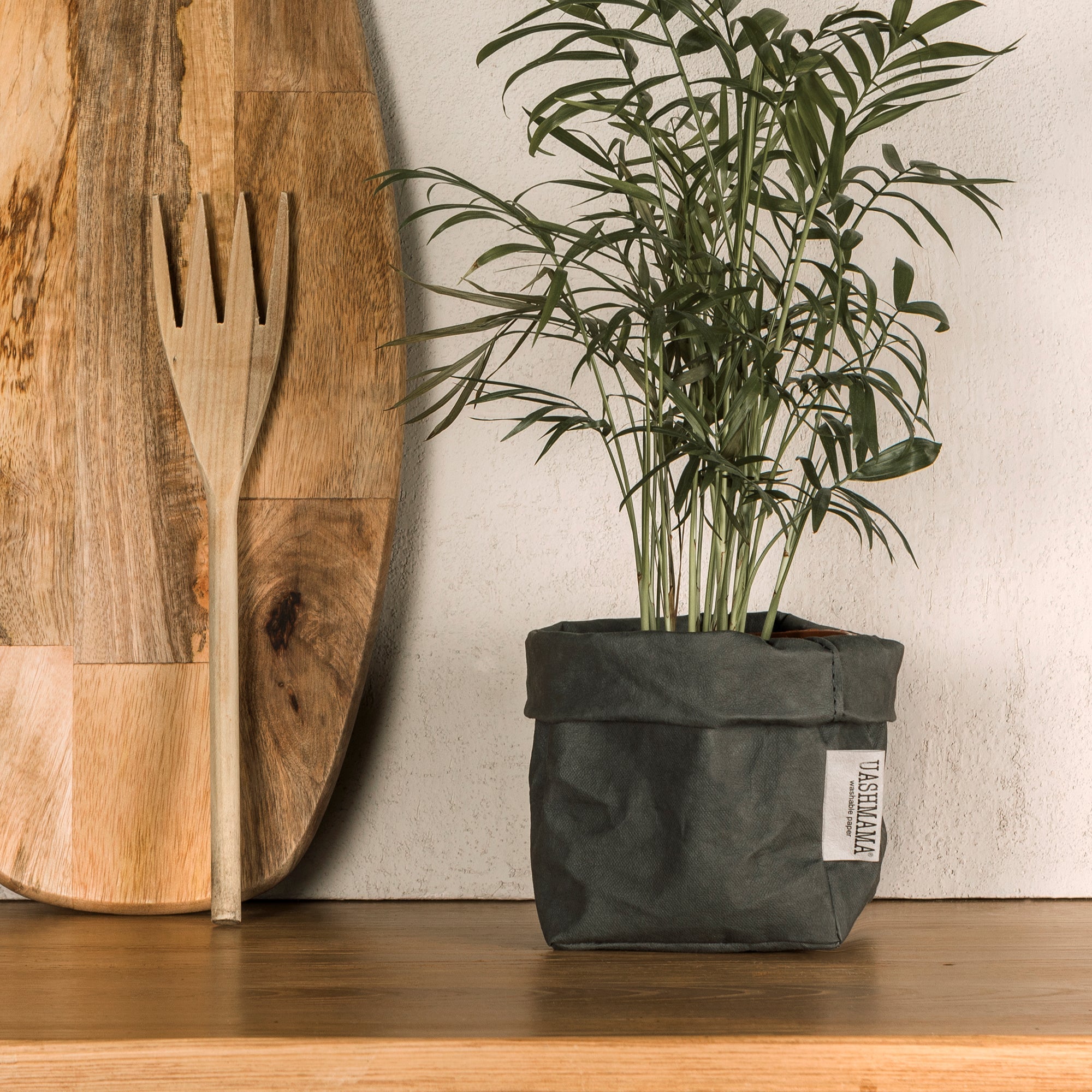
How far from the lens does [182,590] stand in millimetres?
993

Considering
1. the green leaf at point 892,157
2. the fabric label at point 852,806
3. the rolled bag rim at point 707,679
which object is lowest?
the fabric label at point 852,806

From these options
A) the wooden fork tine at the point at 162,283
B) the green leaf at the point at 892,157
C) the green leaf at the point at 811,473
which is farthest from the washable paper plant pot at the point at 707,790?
the wooden fork tine at the point at 162,283

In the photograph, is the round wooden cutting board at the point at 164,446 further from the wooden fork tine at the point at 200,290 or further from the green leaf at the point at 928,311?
the green leaf at the point at 928,311

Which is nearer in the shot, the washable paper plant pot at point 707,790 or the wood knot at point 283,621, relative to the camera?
the washable paper plant pot at point 707,790

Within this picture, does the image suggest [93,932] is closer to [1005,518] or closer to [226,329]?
[226,329]

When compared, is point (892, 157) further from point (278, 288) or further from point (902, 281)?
point (278, 288)

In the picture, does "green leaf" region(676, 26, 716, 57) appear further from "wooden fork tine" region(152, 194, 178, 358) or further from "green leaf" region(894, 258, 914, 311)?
"wooden fork tine" region(152, 194, 178, 358)

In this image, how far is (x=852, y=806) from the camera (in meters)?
0.79

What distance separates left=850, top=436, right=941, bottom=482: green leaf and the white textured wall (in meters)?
0.28

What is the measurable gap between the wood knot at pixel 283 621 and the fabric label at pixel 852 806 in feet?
1.72

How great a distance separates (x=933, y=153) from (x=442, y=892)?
954 millimetres

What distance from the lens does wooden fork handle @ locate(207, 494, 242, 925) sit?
89cm

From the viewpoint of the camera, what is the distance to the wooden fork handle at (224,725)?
89 cm

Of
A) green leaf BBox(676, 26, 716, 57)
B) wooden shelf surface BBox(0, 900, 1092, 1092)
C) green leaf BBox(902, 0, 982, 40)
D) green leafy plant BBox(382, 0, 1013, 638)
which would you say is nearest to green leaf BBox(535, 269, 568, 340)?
green leafy plant BBox(382, 0, 1013, 638)
